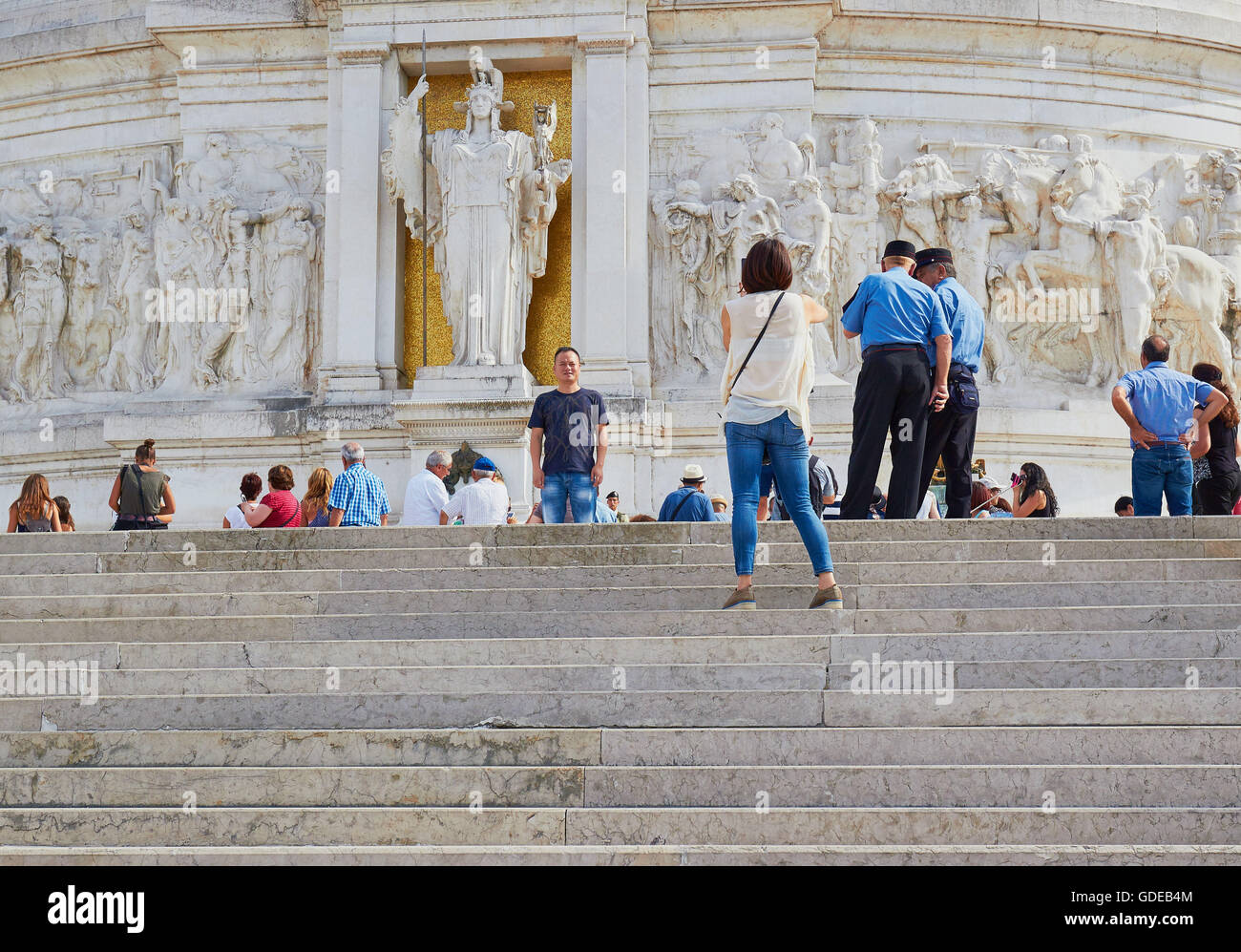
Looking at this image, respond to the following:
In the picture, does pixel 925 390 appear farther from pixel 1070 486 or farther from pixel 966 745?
pixel 1070 486

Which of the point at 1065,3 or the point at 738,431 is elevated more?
the point at 1065,3

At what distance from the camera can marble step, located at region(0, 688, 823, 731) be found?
684 cm

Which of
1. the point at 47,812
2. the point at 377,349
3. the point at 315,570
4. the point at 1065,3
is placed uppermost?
the point at 1065,3

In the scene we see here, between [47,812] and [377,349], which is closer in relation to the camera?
[47,812]

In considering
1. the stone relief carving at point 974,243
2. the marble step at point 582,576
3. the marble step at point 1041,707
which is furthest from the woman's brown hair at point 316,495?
the marble step at point 1041,707

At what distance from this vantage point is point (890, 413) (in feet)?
30.1

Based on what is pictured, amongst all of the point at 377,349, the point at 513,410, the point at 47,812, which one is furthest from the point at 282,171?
the point at 47,812

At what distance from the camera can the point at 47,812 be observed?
6277mm

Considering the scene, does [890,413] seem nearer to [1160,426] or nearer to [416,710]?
[1160,426]

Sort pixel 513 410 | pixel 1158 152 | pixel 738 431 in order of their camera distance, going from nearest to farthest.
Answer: pixel 738 431 → pixel 513 410 → pixel 1158 152

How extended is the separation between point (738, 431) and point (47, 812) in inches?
144

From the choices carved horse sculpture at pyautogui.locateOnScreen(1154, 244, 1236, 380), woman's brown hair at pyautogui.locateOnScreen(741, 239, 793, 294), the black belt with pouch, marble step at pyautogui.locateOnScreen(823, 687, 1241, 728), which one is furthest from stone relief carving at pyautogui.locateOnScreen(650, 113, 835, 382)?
marble step at pyautogui.locateOnScreen(823, 687, 1241, 728)

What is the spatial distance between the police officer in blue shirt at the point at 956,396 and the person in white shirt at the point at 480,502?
3235mm

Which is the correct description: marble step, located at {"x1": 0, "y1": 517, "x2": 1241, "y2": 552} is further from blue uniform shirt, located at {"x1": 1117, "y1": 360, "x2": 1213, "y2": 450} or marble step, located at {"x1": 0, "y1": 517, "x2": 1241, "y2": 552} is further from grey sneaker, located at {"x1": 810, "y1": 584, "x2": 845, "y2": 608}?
grey sneaker, located at {"x1": 810, "y1": 584, "x2": 845, "y2": 608}
